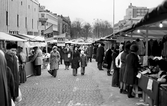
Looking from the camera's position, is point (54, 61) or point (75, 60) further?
point (75, 60)

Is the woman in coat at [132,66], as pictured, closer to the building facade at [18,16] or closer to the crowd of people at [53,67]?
the crowd of people at [53,67]

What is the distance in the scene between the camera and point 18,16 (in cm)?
2777

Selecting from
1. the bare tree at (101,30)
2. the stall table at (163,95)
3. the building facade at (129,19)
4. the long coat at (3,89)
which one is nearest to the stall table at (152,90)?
the stall table at (163,95)

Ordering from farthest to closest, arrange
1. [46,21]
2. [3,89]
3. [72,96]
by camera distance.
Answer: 1. [46,21]
2. [72,96]
3. [3,89]

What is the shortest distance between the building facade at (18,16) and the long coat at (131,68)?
612 inches

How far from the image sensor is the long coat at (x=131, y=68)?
326 inches

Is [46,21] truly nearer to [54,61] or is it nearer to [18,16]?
[18,16]

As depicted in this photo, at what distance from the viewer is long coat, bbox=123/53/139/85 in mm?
8281

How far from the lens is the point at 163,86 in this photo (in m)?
5.88

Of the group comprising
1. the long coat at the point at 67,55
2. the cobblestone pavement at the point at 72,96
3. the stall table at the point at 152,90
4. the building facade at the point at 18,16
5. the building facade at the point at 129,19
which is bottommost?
the cobblestone pavement at the point at 72,96

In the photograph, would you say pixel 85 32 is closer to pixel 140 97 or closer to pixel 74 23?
pixel 74 23

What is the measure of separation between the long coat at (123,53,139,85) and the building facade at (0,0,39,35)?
15535 millimetres

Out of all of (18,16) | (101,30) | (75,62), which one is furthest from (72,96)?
(101,30)

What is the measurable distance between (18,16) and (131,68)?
22.2 meters
